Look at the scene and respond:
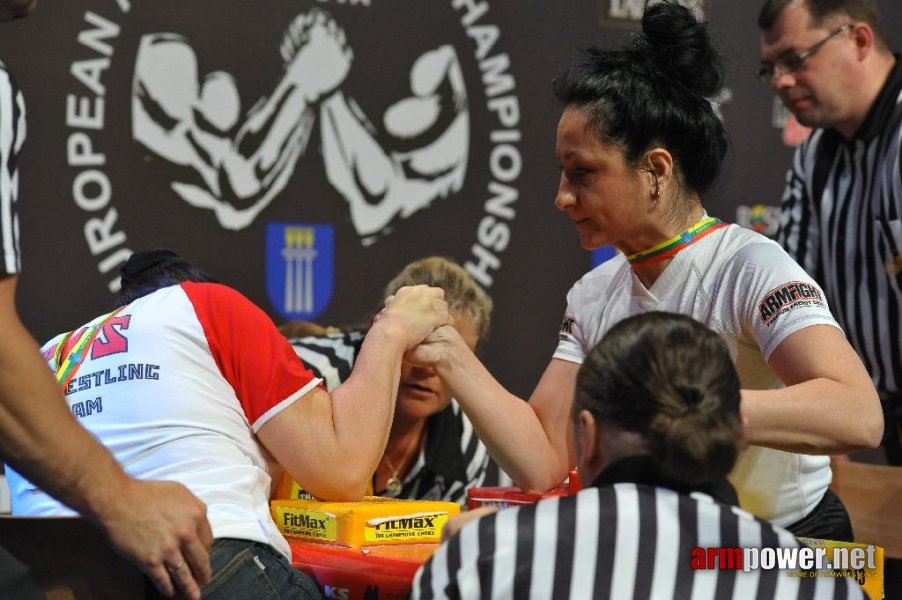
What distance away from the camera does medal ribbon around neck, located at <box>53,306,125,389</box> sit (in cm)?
191

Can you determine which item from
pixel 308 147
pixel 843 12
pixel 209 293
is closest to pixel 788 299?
pixel 209 293

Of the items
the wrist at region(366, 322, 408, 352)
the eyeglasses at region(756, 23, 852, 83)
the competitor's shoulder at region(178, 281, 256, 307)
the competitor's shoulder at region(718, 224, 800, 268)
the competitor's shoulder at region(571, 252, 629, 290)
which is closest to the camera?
the competitor's shoulder at region(178, 281, 256, 307)

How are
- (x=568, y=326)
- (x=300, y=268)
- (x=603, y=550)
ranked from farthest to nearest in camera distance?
(x=300, y=268) → (x=568, y=326) → (x=603, y=550)

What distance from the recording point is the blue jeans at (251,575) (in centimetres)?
167

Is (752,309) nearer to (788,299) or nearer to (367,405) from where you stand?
(788,299)

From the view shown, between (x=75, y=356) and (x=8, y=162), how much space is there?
608mm

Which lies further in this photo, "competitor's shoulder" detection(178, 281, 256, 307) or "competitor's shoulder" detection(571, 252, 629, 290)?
"competitor's shoulder" detection(571, 252, 629, 290)

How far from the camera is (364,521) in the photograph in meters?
1.92

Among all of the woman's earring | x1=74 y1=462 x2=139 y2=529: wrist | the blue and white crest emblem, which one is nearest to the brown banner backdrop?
the blue and white crest emblem

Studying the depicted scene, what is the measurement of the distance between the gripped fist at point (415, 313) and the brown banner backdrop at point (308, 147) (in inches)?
58.2

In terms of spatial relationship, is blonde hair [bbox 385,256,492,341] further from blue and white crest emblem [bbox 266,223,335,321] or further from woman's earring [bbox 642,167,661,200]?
woman's earring [bbox 642,167,661,200]

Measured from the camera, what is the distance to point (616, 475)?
1.34 m

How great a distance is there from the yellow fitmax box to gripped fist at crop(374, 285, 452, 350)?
0.31 m

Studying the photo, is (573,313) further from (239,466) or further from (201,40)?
(201,40)
